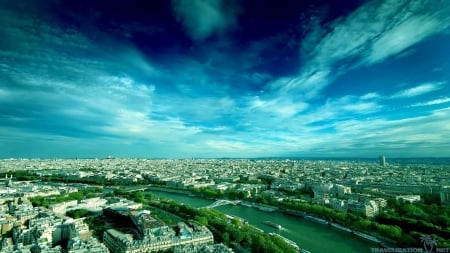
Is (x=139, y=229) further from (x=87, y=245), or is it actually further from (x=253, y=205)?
(x=253, y=205)

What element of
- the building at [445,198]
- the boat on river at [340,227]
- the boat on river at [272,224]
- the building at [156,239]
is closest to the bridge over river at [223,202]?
the boat on river at [272,224]

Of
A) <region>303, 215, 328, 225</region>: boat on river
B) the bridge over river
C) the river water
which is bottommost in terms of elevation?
the river water

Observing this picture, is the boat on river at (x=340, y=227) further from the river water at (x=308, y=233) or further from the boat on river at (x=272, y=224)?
the boat on river at (x=272, y=224)

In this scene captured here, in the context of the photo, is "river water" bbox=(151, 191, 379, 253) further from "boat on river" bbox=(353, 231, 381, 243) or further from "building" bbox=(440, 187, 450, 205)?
"building" bbox=(440, 187, 450, 205)

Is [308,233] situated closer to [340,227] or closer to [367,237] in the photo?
[340,227]

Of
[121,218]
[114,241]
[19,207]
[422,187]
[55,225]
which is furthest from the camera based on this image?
[422,187]

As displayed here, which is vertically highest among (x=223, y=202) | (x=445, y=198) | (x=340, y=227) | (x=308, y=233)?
(x=445, y=198)

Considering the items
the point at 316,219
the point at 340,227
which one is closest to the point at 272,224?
the point at 316,219

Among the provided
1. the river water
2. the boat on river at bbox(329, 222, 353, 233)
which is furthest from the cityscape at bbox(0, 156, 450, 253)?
the river water

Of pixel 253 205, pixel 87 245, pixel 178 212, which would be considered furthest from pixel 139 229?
pixel 253 205
